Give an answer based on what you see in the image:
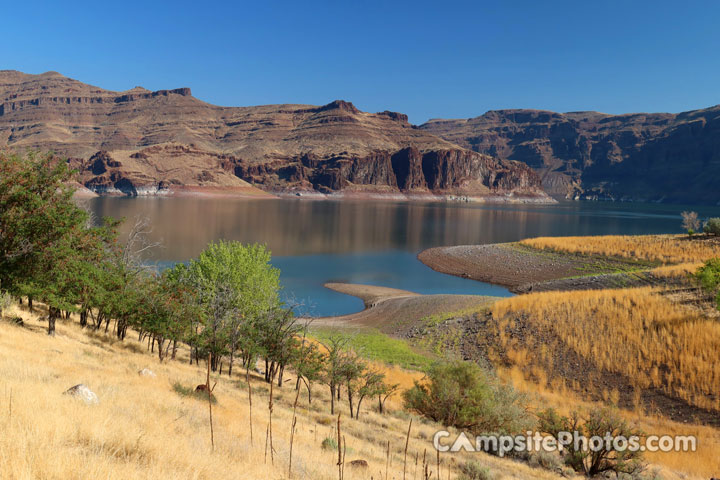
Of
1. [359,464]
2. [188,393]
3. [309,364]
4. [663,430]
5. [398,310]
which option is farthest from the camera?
[398,310]

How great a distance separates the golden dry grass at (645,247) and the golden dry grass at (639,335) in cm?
2885

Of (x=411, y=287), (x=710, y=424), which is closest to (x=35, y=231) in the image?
(x=710, y=424)

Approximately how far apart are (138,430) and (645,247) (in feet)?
220

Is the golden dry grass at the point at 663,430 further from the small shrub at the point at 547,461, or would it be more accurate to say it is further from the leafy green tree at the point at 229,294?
the leafy green tree at the point at 229,294

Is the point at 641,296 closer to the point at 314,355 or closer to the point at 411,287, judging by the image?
the point at 314,355

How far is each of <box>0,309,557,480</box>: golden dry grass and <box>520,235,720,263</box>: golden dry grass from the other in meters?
51.2

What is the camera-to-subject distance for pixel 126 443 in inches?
230

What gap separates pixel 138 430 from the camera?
21.0 feet

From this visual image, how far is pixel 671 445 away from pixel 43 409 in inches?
766

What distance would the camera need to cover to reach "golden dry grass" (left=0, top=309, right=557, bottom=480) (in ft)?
16.0

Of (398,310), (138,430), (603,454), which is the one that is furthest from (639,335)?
(138,430)

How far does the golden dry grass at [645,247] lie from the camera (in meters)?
50.6

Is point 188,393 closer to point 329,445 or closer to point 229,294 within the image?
point 329,445

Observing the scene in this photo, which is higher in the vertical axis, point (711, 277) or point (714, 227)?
point (714, 227)
